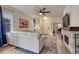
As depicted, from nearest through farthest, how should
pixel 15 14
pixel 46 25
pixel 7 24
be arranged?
pixel 7 24 < pixel 15 14 < pixel 46 25

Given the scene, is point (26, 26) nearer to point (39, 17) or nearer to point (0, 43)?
point (39, 17)

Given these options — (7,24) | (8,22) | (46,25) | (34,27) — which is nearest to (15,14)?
(8,22)

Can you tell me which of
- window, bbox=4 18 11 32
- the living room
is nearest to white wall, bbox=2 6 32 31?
the living room

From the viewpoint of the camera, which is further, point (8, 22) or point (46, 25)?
point (46, 25)

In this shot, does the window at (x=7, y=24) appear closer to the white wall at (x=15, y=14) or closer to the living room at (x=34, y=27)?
the living room at (x=34, y=27)

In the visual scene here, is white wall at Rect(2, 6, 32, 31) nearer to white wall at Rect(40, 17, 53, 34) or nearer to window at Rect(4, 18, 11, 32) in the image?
window at Rect(4, 18, 11, 32)

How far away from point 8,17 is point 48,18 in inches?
123

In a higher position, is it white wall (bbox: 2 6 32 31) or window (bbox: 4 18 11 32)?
white wall (bbox: 2 6 32 31)

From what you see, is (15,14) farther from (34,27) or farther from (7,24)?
(34,27)

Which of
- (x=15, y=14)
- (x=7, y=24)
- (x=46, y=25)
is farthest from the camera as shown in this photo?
(x=46, y=25)

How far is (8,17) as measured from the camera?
508 centimetres

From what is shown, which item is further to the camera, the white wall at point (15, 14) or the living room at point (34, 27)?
the white wall at point (15, 14)

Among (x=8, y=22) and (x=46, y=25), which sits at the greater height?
(x=8, y=22)

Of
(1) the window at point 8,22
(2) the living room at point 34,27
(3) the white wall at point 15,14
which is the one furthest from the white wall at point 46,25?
(1) the window at point 8,22
